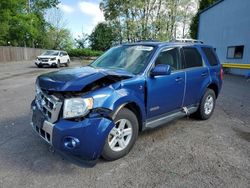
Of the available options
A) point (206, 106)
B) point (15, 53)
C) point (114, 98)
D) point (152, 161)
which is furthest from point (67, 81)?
point (15, 53)

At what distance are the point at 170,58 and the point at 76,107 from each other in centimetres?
237

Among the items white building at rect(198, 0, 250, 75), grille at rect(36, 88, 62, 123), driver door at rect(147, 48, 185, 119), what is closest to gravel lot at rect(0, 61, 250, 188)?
driver door at rect(147, 48, 185, 119)

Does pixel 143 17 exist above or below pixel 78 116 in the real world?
above

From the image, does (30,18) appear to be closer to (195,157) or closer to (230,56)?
(230,56)

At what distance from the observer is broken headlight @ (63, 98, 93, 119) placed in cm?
310

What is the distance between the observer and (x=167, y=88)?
4.36m

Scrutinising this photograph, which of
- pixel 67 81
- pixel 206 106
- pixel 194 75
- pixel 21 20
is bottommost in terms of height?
pixel 206 106

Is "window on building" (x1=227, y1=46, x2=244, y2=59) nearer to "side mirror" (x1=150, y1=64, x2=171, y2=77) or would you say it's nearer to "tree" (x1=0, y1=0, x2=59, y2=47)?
"side mirror" (x1=150, y1=64, x2=171, y2=77)

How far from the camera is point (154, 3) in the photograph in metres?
38.5

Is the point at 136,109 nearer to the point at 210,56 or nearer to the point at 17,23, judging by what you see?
the point at 210,56

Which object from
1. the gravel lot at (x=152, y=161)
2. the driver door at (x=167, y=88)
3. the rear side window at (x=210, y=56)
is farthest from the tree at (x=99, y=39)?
the gravel lot at (x=152, y=161)

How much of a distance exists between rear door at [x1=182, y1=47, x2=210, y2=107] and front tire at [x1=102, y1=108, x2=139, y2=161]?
171 cm

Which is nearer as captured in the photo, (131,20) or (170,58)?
(170,58)

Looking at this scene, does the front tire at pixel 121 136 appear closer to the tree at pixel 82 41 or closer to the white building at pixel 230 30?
the white building at pixel 230 30
